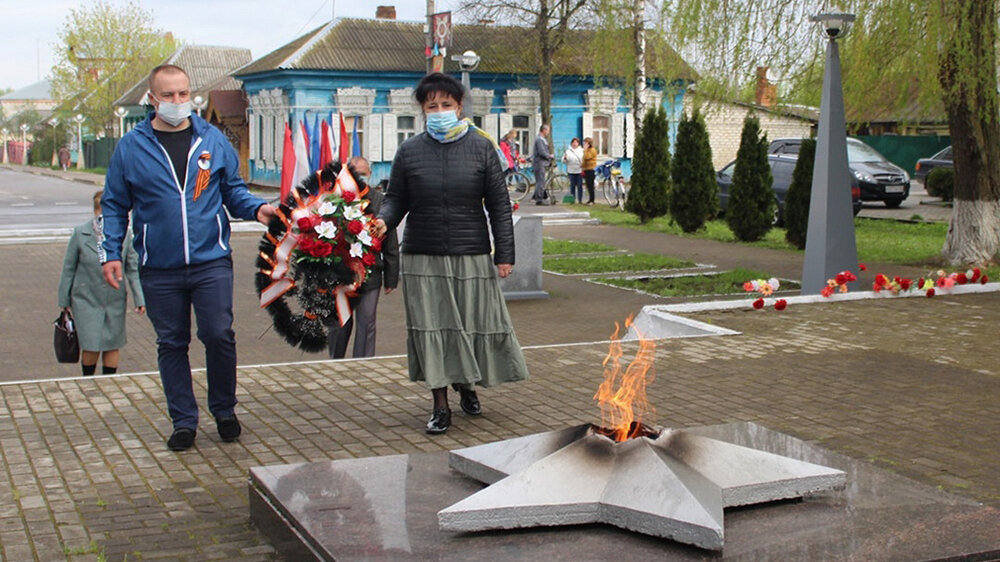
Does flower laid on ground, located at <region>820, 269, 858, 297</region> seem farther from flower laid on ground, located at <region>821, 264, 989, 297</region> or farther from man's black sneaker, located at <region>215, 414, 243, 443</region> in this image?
man's black sneaker, located at <region>215, 414, 243, 443</region>

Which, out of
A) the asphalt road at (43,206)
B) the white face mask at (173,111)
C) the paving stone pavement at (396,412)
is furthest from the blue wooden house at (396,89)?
the white face mask at (173,111)

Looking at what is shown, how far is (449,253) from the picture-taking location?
6551 millimetres

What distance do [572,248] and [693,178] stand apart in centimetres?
354

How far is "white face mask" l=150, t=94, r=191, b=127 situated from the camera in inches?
236

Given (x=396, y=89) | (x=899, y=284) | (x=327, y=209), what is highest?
(x=396, y=89)

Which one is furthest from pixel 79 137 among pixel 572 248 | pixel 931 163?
pixel 572 248

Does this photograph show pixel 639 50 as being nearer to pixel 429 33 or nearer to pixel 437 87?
pixel 429 33

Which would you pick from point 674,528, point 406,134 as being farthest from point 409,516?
point 406,134

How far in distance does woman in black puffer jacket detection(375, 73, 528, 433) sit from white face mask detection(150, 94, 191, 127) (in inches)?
44.7

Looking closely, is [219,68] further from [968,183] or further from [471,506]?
[471,506]

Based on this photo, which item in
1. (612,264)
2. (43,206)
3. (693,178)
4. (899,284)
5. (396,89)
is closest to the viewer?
(899,284)

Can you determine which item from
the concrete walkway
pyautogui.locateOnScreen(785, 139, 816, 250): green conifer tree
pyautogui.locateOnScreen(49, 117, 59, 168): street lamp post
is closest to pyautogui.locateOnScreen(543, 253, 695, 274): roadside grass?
pyautogui.locateOnScreen(785, 139, 816, 250): green conifer tree

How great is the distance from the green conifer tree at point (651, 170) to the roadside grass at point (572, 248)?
12.7ft

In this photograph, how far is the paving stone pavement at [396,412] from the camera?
517 cm
